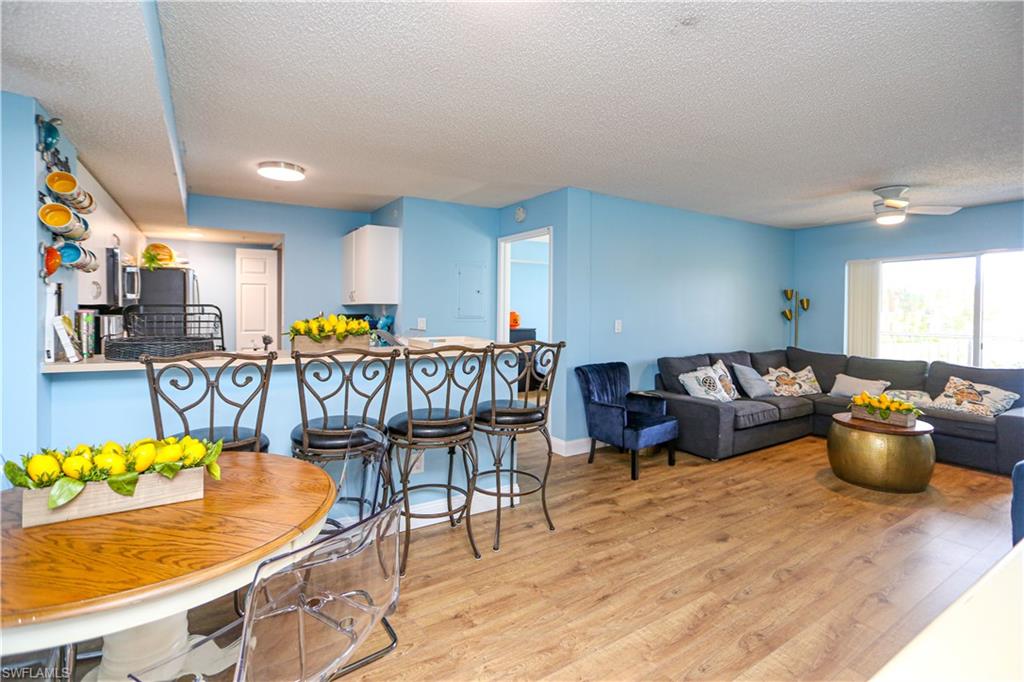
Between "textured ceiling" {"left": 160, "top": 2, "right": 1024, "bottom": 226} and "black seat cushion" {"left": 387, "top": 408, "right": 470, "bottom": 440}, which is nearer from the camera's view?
"textured ceiling" {"left": 160, "top": 2, "right": 1024, "bottom": 226}

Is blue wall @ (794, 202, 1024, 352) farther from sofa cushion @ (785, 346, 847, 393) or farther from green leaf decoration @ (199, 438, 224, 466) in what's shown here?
green leaf decoration @ (199, 438, 224, 466)

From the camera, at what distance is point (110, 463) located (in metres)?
1.32

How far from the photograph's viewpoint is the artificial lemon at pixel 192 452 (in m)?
1.41

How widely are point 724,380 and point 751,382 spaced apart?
1.57 ft

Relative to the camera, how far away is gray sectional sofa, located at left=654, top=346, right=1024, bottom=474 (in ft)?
13.9

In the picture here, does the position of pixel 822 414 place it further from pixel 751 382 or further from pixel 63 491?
pixel 63 491

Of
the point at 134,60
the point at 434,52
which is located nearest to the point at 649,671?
the point at 434,52

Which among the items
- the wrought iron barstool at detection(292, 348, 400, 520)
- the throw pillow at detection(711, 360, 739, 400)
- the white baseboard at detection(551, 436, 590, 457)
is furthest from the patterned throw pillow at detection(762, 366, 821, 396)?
the wrought iron barstool at detection(292, 348, 400, 520)

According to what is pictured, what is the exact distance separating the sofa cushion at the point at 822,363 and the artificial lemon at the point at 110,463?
21.2 ft

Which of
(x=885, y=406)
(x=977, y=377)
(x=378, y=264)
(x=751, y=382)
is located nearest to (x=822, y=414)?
(x=751, y=382)

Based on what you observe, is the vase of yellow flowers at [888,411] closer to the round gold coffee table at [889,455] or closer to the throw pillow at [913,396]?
the round gold coffee table at [889,455]

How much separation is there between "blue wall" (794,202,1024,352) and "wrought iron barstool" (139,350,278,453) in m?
6.65

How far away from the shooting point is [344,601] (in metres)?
1.26

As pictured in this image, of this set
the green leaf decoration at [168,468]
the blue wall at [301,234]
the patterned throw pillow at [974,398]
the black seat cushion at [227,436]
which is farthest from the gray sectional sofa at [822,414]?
the green leaf decoration at [168,468]
